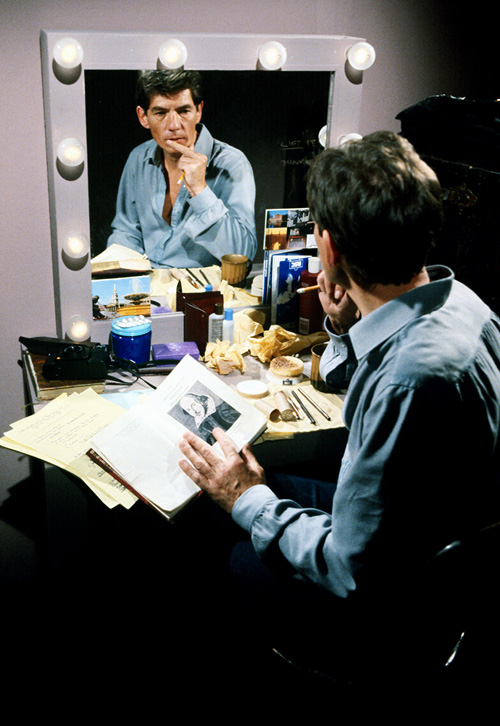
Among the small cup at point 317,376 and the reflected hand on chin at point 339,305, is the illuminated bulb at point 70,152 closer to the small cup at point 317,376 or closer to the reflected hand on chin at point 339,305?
the reflected hand on chin at point 339,305

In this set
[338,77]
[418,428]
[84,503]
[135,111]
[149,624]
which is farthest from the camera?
[149,624]

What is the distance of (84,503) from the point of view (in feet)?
4.81

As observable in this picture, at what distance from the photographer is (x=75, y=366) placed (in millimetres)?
1583

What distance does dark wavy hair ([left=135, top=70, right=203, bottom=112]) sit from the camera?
1585 millimetres

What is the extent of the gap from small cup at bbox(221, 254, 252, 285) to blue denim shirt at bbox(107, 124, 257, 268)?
0.02 meters

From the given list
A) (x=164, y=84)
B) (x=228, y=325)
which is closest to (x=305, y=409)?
(x=228, y=325)

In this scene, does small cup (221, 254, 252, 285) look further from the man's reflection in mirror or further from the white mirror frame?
the white mirror frame

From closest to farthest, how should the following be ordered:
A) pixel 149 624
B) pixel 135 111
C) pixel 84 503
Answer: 1. pixel 84 503
2. pixel 135 111
3. pixel 149 624

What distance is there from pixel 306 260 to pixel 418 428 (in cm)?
104

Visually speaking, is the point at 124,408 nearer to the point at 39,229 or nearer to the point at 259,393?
the point at 259,393

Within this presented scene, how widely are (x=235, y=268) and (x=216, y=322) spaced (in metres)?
0.18

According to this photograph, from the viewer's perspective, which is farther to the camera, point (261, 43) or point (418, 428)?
point (261, 43)

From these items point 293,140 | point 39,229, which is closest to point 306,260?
point 293,140

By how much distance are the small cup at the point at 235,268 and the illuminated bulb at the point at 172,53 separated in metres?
0.53
